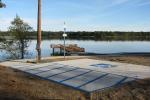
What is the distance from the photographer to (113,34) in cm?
13475

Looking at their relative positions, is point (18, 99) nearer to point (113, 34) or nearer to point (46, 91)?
point (46, 91)

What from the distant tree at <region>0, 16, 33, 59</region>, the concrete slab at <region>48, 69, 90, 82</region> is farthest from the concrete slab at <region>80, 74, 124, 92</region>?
the distant tree at <region>0, 16, 33, 59</region>

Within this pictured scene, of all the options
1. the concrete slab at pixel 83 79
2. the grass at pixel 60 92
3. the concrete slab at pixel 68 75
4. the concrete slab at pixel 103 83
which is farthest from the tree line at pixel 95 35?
the grass at pixel 60 92

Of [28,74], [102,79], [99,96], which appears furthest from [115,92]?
[28,74]

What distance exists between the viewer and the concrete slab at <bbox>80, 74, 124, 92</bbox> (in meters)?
8.60

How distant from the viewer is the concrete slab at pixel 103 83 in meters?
8.60

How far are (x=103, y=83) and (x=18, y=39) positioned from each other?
21.0m

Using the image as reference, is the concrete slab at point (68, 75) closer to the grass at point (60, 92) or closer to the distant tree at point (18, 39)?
the grass at point (60, 92)

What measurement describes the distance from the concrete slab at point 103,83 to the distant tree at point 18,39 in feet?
63.7

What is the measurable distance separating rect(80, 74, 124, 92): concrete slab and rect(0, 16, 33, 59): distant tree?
63.7 feet

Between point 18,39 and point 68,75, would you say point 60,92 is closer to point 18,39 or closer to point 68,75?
point 68,75

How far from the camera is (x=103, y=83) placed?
9242 millimetres

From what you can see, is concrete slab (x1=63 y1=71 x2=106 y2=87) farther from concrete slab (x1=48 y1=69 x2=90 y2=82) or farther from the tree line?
the tree line

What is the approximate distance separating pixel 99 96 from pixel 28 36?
22.5 m
